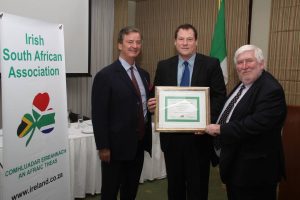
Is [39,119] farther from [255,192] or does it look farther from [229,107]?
[255,192]

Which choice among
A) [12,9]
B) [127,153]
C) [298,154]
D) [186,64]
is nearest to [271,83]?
[186,64]

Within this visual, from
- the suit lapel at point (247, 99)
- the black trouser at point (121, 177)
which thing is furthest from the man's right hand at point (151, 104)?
the suit lapel at point (247, 99)

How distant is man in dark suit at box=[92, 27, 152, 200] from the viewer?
225 centimetres

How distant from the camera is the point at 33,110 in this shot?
86.0 inches

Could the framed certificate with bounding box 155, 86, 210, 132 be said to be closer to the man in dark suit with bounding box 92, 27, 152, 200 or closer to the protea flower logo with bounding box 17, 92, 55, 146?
the man in dark suit with bounding box 92, 27, 152, 200

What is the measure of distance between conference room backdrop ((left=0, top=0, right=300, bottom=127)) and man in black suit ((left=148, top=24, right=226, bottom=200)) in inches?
70.1

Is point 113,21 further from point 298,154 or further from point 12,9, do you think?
point 298,154

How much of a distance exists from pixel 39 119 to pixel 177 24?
3.45 m

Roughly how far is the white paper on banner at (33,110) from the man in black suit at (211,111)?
0.76 m

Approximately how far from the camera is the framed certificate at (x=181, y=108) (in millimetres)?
2250

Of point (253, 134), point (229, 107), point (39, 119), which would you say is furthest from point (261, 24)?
point (39, 119)

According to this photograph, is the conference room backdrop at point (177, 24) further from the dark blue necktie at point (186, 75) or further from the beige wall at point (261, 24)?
the dark blue necktie at point (186, 75)

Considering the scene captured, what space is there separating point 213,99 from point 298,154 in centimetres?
122

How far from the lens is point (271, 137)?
198cm
